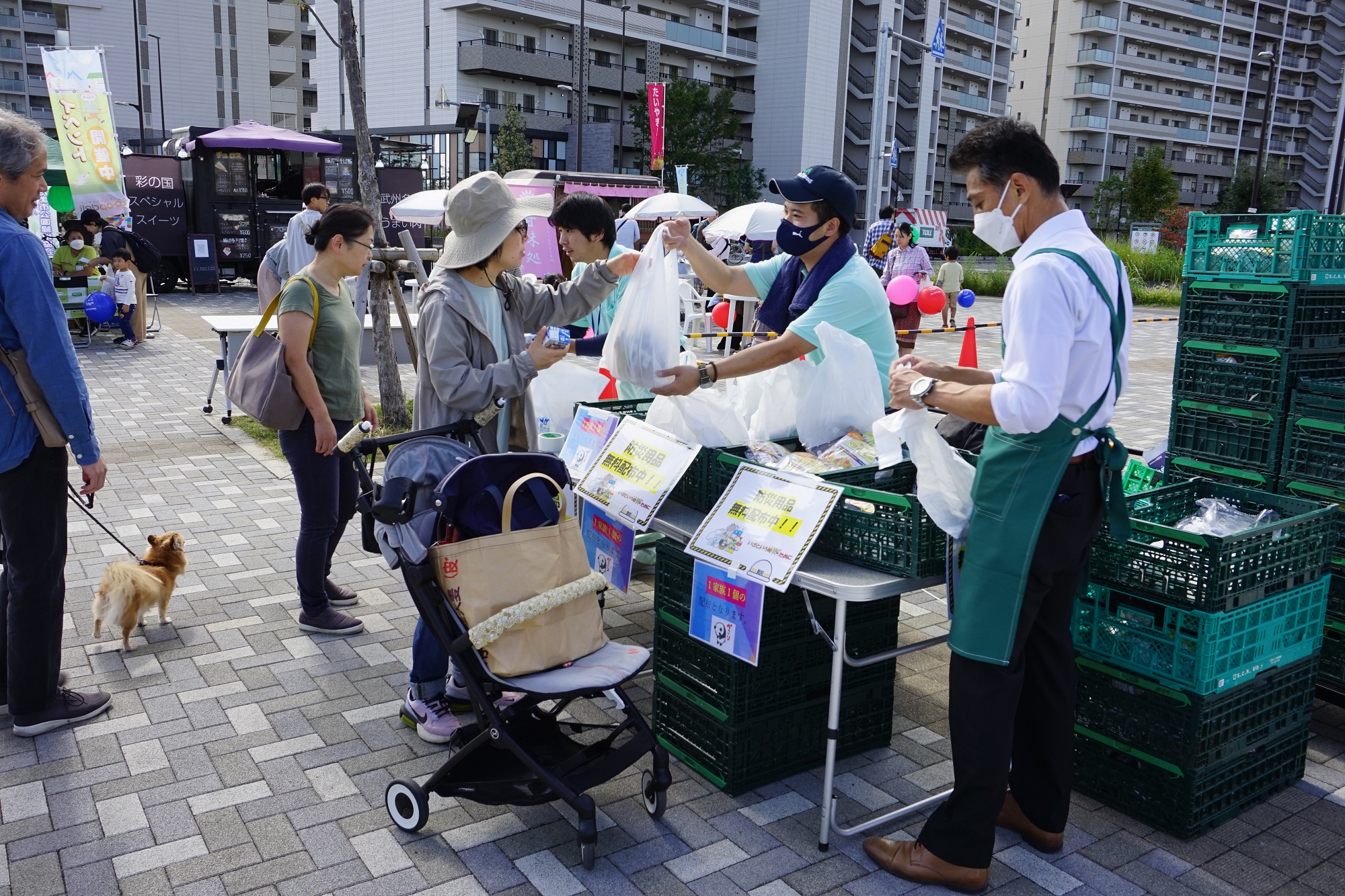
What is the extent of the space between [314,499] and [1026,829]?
3.15m

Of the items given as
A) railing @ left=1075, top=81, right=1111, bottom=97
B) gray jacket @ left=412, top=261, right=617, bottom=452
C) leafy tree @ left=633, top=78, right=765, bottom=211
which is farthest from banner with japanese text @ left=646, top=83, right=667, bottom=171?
railing @ left=1075, top=81, right=1111, bottom=97

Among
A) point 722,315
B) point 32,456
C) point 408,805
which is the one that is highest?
point 32,456

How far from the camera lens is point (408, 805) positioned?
298 cm

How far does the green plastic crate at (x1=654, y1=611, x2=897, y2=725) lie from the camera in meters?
3.17

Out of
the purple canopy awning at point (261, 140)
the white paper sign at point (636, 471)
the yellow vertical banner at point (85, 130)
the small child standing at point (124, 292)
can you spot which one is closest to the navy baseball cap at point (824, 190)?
the white paper sign at point (636, 471)

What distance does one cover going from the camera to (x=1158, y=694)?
2979 mm

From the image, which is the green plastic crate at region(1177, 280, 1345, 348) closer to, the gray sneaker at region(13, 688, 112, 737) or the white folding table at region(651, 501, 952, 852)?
the white folding table at region(651, 501, 952, 852)

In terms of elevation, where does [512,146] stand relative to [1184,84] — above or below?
below

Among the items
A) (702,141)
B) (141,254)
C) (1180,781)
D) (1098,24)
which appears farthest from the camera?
(1098,24)

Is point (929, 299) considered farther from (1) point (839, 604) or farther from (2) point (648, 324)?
(1) point (839, 604)

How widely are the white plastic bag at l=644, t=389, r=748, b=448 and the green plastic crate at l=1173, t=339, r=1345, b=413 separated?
1840 millimetres

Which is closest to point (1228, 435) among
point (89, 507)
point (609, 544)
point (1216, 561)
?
point (1216, 561)

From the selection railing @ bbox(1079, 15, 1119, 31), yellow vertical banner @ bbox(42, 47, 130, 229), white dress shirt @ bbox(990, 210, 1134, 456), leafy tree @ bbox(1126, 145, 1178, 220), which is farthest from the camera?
railing @ bbox(1079, 15, 1119, 31)

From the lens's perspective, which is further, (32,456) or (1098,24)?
(1098,24)
